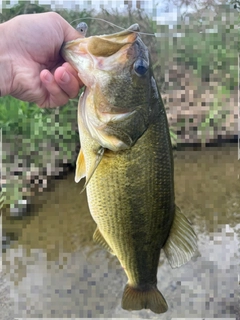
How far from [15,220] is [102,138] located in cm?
303

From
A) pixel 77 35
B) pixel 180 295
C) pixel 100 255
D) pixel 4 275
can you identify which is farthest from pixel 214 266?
pixel 77 35

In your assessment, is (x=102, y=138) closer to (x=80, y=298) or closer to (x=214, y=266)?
(x=80, y=298)

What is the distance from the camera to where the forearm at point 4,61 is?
1.42 m

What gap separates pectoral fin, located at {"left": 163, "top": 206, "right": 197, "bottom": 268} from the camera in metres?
1.29

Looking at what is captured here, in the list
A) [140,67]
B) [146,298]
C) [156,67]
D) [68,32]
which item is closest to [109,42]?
[140,67]

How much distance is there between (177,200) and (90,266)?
1424 mm

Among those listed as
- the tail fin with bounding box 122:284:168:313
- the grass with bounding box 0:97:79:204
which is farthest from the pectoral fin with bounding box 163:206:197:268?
the grass with bounding box 0:97:79:204

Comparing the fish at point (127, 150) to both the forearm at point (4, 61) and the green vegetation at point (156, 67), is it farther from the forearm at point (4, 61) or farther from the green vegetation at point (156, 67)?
the green vegetation at point (156, 67)

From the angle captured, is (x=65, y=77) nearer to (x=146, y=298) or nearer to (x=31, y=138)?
(x=146, y=298)

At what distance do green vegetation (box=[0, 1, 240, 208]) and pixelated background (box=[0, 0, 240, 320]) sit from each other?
14 mm

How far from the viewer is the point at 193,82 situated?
4945 mm

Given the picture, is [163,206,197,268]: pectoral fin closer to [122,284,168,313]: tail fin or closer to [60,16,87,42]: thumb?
[122,284,168,313]: tail fin

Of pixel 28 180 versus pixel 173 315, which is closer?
pixel 173 315

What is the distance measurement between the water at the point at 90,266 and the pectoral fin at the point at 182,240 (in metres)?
1.67
